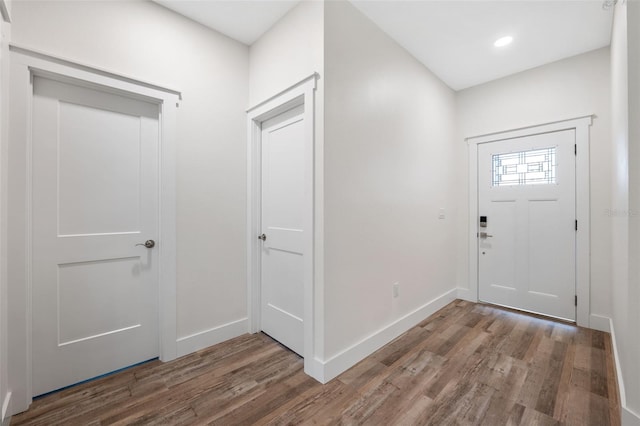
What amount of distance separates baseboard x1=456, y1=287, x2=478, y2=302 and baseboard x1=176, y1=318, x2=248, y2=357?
9.28 feet

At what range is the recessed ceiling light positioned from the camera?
8.54 ft

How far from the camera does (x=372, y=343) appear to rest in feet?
7.60

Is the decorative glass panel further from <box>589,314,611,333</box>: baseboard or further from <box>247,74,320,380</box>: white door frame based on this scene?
<box>247,74,320,380</box>: white door frame

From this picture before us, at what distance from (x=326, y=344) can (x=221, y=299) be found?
111 cm

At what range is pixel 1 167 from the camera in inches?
59.2

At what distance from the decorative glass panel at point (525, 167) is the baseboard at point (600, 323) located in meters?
1.45

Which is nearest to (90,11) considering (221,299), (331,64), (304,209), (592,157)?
(331,64)

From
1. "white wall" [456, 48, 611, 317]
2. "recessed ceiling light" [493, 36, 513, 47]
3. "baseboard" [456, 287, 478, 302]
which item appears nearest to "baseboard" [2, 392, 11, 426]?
"baseboard" [456, 287, 478, 302]

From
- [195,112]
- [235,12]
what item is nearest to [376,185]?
[195,112]

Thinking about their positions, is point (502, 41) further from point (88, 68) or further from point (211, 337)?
point (211, 337)

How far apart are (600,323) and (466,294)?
125 cm

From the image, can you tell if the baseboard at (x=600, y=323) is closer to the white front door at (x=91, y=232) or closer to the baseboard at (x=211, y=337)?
the baseboard at (x=211, y=337)

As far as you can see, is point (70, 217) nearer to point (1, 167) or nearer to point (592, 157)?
point (1, 167)

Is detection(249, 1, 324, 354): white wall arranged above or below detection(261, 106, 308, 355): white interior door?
above
